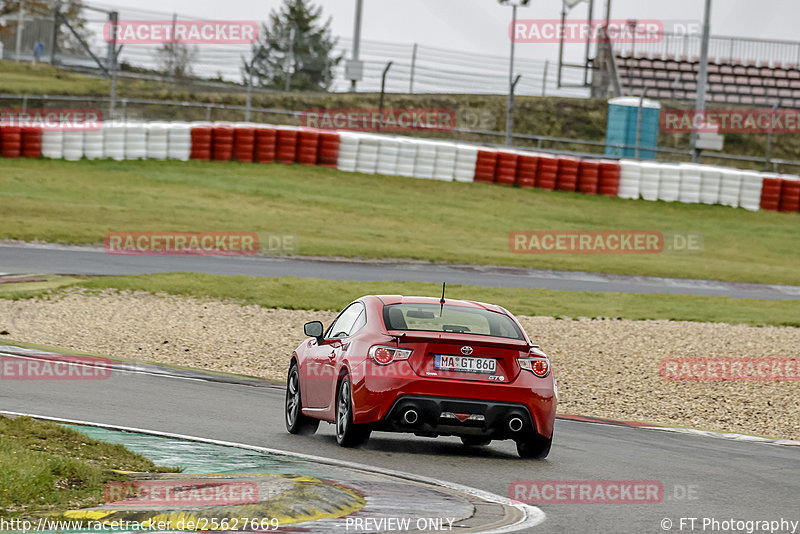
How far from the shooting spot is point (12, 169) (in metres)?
32.8

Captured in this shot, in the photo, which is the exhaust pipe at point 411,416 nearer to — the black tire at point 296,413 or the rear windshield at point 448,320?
the rear windshield at point 448,320

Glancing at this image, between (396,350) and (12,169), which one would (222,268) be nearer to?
(12,169)

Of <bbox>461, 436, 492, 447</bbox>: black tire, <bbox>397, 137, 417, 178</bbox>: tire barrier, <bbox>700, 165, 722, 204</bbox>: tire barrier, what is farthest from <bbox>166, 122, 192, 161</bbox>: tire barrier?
<bbox>461, 436, 492, 447</bbox>: black tire

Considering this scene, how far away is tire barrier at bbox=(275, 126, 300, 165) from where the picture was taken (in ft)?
119

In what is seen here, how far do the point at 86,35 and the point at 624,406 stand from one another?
34.8 meters

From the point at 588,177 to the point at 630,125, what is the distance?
18.7 feet

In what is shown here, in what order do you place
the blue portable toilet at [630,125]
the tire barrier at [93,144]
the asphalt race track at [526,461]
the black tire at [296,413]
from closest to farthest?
the asphalt race track at [526,461] < the black tire at [296,413] < the tire barrier at [93,144] < the blue portable toilet at [630,125]

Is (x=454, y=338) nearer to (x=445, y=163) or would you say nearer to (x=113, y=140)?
(x=113, y=140)

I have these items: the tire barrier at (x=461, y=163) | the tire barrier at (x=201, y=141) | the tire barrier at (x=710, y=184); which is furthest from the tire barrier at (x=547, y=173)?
the tire barrier at (x=201, y=141)

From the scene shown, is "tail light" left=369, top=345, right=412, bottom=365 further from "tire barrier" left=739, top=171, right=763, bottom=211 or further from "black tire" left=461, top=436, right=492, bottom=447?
"tire barrier" left=739, top=171, right=763, bottom=211

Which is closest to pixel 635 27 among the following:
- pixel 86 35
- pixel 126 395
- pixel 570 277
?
pixel 86 35

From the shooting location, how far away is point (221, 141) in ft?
118

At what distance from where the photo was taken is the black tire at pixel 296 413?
32.8 feet

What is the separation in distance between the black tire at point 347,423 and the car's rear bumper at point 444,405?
0.10 m
